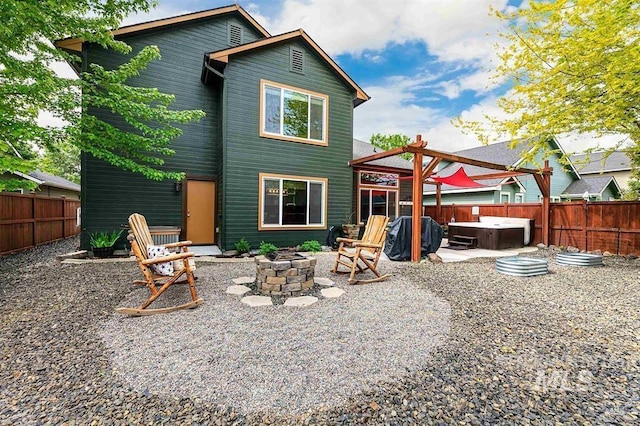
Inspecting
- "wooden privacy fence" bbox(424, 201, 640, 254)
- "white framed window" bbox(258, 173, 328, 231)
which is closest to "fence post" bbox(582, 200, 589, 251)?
"wooden privacy fence" bbox(424, 201, 640, 254)

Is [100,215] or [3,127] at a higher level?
[3,127]

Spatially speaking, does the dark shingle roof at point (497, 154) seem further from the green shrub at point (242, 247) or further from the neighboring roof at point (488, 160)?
the green shrub at point (242, 247)

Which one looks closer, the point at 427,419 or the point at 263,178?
the point at 427,419

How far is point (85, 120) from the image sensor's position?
18.5ft

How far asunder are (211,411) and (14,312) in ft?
10.3

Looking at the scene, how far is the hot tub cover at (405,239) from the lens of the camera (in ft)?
22.3

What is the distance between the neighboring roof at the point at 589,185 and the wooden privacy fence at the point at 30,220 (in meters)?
24.6

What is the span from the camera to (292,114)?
26.9ft

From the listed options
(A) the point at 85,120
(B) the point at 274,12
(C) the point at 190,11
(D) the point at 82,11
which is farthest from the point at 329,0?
(A) the point at 85,120

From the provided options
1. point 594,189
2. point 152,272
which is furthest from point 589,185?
point 152,272

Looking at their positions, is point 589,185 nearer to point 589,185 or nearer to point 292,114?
point 589,185

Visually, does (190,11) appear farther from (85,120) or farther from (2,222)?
(2,222)

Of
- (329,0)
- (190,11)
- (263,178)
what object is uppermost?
(329,0)

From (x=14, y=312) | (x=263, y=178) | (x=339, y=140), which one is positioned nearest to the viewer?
(x=14, y=312)
